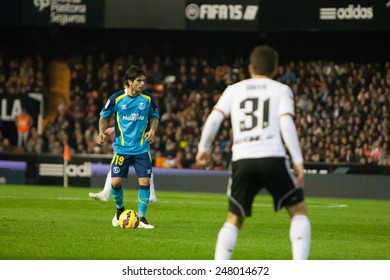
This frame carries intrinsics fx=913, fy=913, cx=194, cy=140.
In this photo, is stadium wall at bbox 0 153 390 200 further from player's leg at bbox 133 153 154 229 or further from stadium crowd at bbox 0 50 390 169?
player's leg at bbox 133 153 154 229

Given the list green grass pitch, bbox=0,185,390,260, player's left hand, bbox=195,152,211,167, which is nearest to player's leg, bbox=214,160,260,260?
player's left hand, bbox=195,152,211,167

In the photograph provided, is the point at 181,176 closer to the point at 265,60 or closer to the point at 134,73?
the point at 134,73

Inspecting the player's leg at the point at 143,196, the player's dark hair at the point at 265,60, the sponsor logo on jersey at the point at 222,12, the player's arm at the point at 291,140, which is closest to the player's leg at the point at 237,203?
the player's arm at the point at 291,140

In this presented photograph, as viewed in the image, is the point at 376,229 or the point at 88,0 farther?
the point at 88,0

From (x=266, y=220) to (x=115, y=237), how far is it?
4579 millimetres

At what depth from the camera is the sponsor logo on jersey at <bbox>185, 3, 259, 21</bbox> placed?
3195cm

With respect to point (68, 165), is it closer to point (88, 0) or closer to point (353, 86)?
point (88, 0)

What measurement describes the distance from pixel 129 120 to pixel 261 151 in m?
5.48

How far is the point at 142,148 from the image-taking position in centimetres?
1290

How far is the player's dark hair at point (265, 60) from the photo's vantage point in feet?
25.5

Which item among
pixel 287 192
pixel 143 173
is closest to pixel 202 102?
pixel 143 173

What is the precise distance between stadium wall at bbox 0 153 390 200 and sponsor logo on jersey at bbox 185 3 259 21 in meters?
7.07

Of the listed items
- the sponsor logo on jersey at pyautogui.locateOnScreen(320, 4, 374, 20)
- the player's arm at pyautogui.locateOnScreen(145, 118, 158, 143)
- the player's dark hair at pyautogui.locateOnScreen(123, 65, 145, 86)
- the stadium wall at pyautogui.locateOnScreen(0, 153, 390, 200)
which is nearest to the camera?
the player's dark hair at pyautogui.locateOnScreen(123, 65, 145, 86)

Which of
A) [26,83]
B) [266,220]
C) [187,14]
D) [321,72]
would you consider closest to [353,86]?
[321,72]
